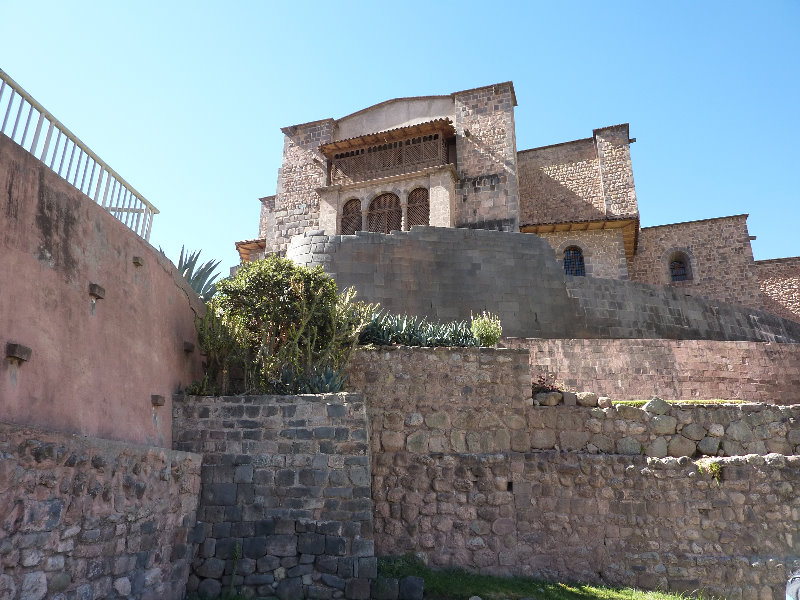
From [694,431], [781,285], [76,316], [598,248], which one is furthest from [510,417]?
[781,285]

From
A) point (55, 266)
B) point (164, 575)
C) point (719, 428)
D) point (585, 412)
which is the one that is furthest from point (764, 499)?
point (55, 266)

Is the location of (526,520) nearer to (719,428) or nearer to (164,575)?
(719,428)

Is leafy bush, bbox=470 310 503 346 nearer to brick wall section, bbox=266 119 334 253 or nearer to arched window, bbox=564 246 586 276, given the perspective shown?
arched window, bbox=564 246 586 276

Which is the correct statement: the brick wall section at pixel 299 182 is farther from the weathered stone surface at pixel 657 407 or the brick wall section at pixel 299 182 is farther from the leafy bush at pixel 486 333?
the weathered stone surface at pixel 657 407

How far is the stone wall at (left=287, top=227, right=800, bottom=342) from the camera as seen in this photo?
12.7 metres

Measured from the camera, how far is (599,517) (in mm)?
8336

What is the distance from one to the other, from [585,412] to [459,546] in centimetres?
271

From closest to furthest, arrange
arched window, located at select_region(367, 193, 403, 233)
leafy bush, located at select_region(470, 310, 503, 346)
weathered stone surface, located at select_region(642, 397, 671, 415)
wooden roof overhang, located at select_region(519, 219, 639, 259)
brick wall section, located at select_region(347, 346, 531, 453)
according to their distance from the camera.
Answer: brick wall section, located at select_region(347, 346, 531, 453) → weathered stone surface, located at select_region(642, 397, 671, 415) → leafy bush, located at select_region(470, 310, 503, 346) → arched window, located at select_region(367, 193, 403, 233) → wooden roof overhang, located at select_region(519, 219, 639, 259)

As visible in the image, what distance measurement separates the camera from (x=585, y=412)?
8922 mm

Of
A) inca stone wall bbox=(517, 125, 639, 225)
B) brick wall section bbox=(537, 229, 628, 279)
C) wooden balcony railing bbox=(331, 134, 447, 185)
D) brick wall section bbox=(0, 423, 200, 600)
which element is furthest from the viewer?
inca stone wall bbox=(517, 125, 639, 225)

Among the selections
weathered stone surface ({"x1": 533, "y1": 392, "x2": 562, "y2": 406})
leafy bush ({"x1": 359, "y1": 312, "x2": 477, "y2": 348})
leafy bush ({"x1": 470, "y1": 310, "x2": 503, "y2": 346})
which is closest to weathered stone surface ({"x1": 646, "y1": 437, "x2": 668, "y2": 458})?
weathered stone surface ({"x1": 533, "y1": 392, "x2": 562, "y2": 406})

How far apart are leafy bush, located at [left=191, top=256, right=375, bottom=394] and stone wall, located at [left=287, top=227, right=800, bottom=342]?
3.31 m

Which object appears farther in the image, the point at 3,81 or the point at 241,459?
the point at 241,459

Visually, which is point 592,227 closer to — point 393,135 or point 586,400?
point 393,135
